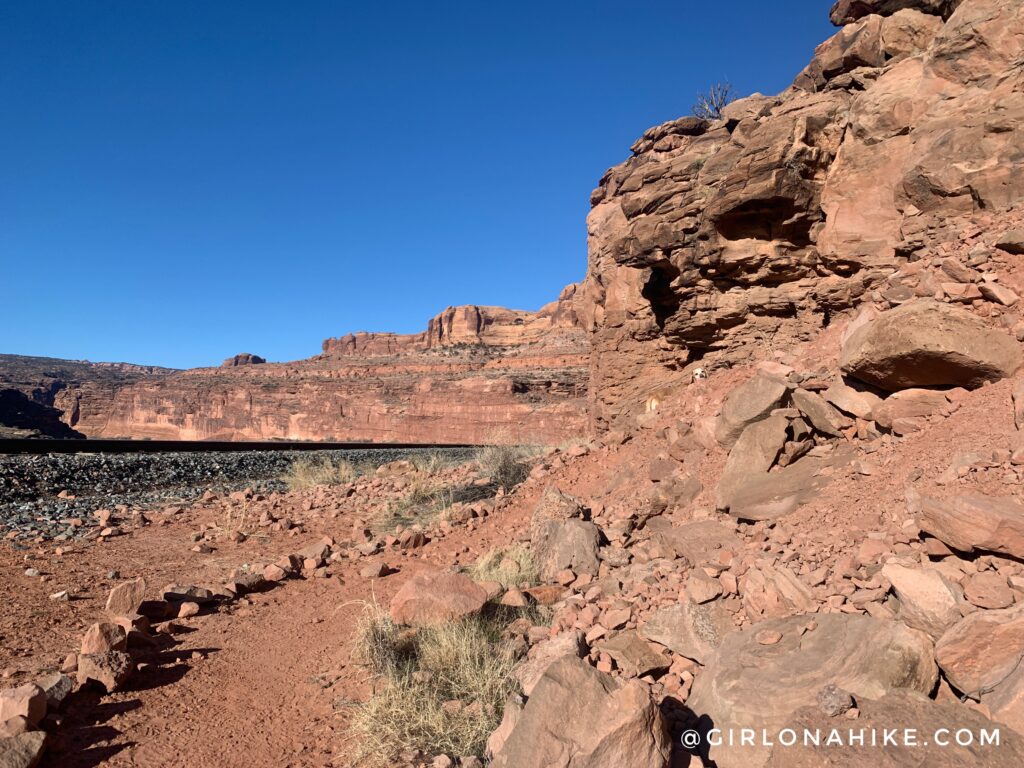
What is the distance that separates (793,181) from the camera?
761 centimetres

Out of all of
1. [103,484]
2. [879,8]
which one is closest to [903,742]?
[879,8]

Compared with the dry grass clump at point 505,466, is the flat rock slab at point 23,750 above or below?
below

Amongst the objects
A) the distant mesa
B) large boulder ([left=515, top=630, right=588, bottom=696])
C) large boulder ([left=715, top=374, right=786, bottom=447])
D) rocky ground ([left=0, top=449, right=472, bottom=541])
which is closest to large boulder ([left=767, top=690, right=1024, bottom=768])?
large boulder ([left=515, top=630, right=588, bottom=696])

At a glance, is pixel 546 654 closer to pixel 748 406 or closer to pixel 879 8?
pixel 748 406

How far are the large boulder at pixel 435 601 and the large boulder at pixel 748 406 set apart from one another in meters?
3.43

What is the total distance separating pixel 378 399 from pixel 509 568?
5303 cm

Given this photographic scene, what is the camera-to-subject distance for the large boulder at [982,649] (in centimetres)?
281

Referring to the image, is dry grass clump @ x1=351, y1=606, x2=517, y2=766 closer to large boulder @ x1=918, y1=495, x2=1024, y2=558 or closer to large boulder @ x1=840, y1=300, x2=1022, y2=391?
large boulder @ x1=918, y1=495, x2=1024, y2=558

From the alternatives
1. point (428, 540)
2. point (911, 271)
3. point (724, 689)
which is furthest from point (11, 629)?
point (911, 271)

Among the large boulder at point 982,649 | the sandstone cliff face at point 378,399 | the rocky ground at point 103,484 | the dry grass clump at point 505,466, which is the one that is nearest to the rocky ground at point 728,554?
the large boulder at point 982,649

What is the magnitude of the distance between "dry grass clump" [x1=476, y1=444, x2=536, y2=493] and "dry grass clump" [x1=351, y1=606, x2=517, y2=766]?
→ 6746 mm

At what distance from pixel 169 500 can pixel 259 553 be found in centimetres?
514

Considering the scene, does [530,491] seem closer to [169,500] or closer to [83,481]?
[169,500]

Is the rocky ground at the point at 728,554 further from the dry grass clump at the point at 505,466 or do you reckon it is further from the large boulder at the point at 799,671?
the dry grass clump at the point at 505,466
